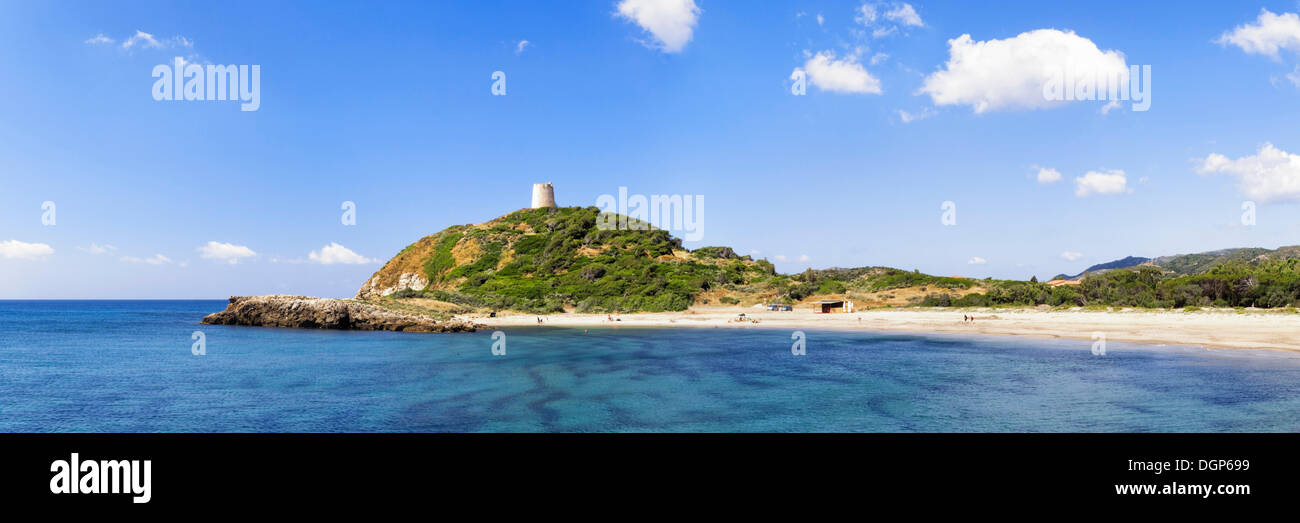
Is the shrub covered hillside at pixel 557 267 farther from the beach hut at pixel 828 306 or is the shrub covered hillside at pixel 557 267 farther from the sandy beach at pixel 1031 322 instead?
the beach hut at pixel 828 306

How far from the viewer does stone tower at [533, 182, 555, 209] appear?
15200cm

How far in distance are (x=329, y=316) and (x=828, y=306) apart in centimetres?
5544

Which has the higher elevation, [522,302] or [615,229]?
[615,229]

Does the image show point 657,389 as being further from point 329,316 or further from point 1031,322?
point 329,316

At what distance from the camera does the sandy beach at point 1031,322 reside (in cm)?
3960

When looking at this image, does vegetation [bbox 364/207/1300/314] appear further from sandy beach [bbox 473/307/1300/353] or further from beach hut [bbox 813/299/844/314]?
sandy beach [bbox 473/307/1300/353]

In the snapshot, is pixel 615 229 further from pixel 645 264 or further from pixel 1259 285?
pixel 1259 285

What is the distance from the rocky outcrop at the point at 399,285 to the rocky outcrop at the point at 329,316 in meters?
47.1

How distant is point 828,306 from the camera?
75500 millimetres

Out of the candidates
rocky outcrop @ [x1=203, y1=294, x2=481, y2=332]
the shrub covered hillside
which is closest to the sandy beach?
rocky outcrop @ [x1=203, y1=294, x2=481, y2=332]

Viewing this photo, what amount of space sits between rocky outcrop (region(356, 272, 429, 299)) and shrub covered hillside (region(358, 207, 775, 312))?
29cm

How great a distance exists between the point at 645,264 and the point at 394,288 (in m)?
53.6
